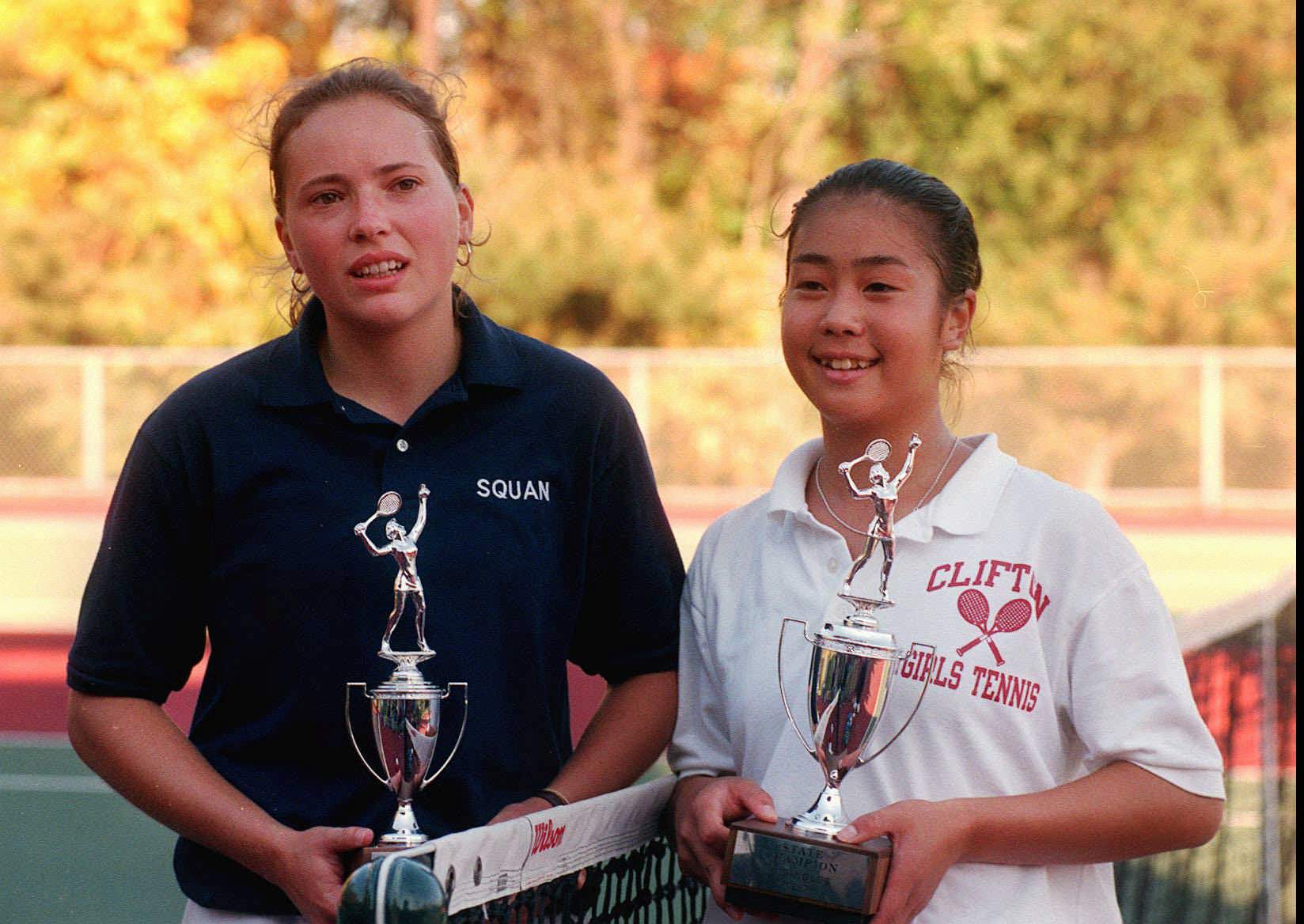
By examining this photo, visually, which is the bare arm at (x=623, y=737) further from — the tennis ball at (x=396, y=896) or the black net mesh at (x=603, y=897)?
the tennis ball at (x=396, y=896)

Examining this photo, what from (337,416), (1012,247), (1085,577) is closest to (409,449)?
(337,416)

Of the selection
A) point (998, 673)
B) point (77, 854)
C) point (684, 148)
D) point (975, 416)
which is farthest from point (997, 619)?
point (684, 148)

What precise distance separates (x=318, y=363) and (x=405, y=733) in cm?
60

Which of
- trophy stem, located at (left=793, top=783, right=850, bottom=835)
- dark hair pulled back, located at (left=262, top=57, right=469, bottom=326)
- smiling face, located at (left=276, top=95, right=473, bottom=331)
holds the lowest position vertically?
trophy stem, located at (left=793, top=783, right=850, bottom=835)

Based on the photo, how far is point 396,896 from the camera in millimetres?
1585

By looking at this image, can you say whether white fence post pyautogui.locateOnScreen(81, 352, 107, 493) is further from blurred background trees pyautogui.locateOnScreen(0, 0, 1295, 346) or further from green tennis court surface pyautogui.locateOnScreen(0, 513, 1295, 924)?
green tennis court surface pyautogui.locateOnScreen(0, 513, 1295, 924)

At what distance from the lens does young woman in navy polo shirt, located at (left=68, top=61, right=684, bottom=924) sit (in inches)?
85.1

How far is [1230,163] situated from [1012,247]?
114 inches

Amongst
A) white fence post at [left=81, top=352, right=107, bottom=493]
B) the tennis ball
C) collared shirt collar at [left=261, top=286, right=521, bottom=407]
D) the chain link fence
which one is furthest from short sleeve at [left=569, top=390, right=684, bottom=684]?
white fence post at [left=81, top=352, right=107, bottom=493]

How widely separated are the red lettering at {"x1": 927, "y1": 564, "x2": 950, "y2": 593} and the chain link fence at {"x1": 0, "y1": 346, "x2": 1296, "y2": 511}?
13.5m

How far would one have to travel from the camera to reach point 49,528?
14.7 m

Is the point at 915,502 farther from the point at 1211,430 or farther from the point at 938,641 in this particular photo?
the point at 1211,430

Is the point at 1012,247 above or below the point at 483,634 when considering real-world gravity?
above

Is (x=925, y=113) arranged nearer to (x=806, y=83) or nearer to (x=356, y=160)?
(x=806, y=83)
